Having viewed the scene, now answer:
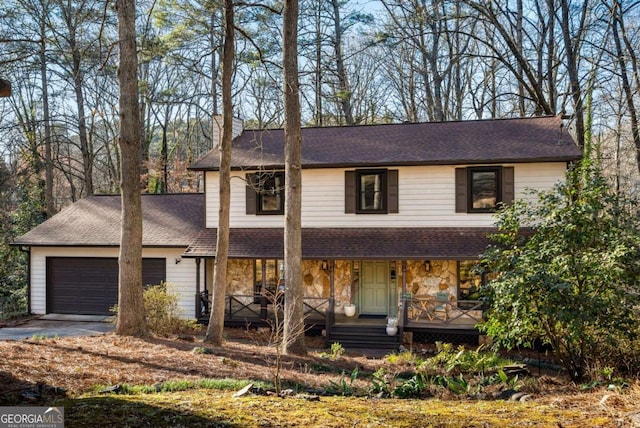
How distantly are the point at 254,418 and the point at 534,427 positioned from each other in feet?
6.06

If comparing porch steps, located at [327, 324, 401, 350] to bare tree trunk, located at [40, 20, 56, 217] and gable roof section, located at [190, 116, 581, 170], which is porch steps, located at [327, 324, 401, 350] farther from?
bare tree trunk, located at [40, 20, 56, 217]

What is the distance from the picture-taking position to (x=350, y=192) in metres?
15.4

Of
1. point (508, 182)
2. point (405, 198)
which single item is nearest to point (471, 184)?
point (508, 182)

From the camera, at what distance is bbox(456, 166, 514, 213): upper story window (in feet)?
47.9

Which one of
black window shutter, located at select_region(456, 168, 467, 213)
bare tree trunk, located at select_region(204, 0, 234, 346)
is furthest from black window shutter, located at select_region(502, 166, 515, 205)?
bare tree trunk, located at select_region(204, 0, 234, 346)

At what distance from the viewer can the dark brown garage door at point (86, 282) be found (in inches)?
651

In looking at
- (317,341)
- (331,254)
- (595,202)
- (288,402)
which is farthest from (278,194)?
(288,402)

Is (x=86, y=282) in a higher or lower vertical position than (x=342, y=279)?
lower

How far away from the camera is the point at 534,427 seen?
306 cm

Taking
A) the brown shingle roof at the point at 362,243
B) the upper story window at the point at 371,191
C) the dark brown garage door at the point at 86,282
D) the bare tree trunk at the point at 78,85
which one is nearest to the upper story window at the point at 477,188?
the brown shingle roof at the point at 362,243

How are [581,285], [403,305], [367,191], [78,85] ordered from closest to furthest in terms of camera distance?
1. [581,285]
2. [403,305]
3. [367,191]
4. [78,85]

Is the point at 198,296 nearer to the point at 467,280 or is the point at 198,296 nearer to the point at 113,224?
the point at 113,224

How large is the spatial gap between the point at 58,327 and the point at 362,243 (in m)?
9.58

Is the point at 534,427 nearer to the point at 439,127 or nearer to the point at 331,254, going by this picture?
the point at 331,254
